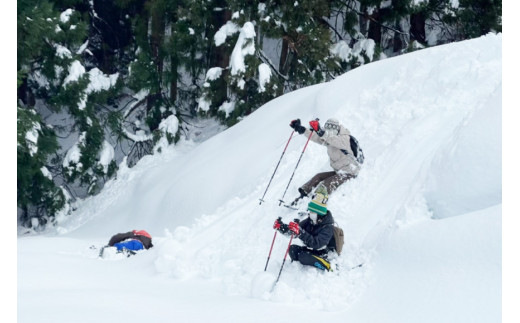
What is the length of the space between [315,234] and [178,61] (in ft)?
40.8

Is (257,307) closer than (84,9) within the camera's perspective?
Yes

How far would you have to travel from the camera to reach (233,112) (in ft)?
50.6

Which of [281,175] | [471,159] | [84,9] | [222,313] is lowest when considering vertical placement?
[222,313]

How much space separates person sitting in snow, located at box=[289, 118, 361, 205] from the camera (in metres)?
7.75

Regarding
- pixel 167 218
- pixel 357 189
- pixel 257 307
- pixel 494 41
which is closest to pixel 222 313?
pixel 257 307

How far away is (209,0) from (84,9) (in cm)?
721

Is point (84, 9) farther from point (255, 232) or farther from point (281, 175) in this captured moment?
point (255, 232)

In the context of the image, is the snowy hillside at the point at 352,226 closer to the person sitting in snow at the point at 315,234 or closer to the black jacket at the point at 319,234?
the person sitting in snow at the point at 315,234

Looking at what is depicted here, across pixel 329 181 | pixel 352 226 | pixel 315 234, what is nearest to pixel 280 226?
pixel 315 234

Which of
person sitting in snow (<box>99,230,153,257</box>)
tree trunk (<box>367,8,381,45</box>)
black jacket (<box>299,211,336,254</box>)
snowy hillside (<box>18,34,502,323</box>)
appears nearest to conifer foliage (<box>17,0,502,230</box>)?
tree trunk (<box>367,8,381,45</box>)

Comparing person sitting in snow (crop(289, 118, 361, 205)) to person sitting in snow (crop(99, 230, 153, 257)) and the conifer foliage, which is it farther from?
the conifer foliage

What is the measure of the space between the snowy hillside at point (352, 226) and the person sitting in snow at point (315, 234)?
6.4 inches

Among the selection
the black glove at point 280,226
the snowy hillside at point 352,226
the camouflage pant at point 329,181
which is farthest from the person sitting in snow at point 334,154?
the black glove at point 280,226

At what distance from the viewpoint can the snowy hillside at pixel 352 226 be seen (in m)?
4.81
